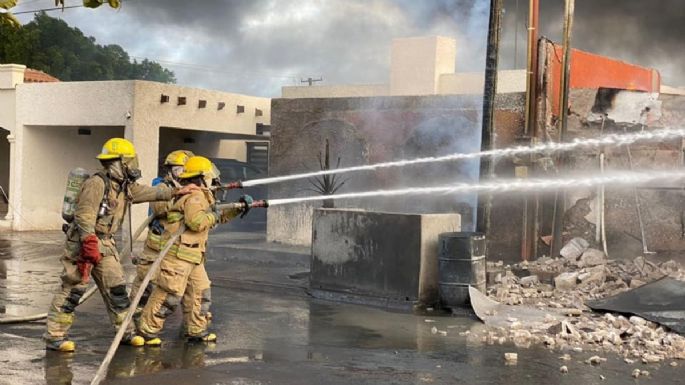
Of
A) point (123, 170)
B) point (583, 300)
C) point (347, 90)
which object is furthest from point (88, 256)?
point (347, 90)

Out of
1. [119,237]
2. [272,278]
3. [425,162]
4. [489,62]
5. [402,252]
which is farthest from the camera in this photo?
[119,237]

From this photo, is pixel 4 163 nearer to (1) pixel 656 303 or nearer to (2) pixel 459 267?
(2) pixel 459 267

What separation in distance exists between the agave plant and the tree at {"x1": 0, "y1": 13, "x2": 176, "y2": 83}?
76.5 feet

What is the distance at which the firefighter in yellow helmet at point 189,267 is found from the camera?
7590 mm

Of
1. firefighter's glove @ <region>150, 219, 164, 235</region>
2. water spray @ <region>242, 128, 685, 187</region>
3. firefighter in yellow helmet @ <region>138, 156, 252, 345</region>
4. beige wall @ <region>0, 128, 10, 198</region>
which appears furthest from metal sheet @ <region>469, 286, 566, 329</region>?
beige wall @ <region>0, 128, 10, 198</region>

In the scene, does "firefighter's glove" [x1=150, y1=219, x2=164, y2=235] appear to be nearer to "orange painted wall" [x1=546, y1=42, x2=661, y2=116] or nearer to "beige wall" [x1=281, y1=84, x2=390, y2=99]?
"orange painted wall" [x1=546, y1=42, x2=661, y2=116]

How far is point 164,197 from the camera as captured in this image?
7.89 meters

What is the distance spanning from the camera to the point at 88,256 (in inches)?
284

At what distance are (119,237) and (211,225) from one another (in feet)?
38.3

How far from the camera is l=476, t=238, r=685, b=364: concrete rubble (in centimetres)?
799

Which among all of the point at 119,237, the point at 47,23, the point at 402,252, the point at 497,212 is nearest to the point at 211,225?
the point at 402,252

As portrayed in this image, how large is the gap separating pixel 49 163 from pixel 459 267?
1367 centimetres

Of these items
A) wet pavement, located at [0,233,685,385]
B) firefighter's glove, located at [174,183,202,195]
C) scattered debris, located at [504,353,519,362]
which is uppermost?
firefighter's glove, located at [174,183,202,195]

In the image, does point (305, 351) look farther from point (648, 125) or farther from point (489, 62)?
point (648, 125)
